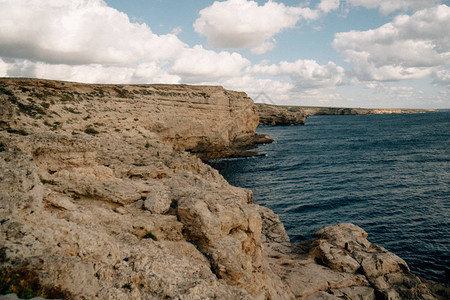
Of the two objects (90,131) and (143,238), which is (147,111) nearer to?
(90,131)

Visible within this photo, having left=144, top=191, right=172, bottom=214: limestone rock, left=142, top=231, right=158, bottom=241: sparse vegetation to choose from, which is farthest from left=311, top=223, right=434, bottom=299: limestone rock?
left=142, top=231, right=158, bottom=241: sparse vegetation

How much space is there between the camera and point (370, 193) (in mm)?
34844

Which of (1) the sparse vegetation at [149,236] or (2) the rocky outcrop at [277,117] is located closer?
(1) the sparse vegetation at [149,236]

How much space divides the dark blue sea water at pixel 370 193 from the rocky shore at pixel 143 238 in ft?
16.7

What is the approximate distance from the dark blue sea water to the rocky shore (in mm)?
5076

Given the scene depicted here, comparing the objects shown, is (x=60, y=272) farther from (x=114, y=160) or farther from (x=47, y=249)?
(x=114, y=160)

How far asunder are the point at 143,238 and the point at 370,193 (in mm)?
31924

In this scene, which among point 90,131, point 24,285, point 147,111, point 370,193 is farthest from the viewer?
point 147,111

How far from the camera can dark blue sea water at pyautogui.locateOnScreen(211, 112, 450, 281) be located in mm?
23420

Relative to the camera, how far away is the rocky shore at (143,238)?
740 cm

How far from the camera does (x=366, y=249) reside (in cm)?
1858

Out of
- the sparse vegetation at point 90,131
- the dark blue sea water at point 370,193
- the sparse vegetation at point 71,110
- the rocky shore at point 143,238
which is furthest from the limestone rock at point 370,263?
the sparse vegetation at point 71,110

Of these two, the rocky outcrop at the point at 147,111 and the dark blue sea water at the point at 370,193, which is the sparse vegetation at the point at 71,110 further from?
the dark blue sea water at the point at 370,193

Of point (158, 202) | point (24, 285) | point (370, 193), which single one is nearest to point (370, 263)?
point (158, 202)
